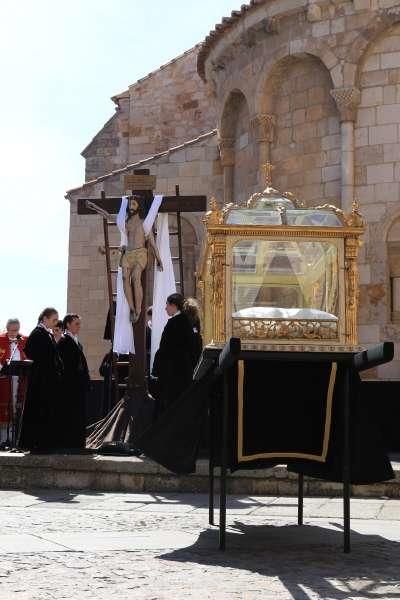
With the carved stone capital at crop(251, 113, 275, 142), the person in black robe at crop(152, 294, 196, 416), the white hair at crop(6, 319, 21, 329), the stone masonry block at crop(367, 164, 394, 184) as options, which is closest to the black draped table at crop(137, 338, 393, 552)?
the person in black robe at crop(152, 294, 196, 416)

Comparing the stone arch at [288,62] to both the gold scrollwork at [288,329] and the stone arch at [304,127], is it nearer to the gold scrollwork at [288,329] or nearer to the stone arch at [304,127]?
the stone arch at [304,127]

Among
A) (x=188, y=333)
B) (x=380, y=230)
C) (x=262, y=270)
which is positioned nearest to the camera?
(x=262, y=270)

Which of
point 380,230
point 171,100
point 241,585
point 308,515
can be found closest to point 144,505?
point 308,515

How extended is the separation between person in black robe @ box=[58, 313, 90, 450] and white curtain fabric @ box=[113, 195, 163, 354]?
1.59ft

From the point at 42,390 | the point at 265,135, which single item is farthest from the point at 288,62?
the point at 42,390

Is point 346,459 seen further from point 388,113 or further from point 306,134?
point 306,134

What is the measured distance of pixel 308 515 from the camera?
25.3ft

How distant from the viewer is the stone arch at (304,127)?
15.8 metres

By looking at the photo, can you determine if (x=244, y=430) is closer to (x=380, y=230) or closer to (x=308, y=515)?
(x=308, y=515)

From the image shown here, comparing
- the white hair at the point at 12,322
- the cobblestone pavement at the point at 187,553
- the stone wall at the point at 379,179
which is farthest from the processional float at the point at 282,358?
the stone wall at the point at 379,179

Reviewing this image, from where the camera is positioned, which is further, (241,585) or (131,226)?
(131,226)

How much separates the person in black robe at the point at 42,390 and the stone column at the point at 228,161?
8.02m

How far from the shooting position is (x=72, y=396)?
11.2 metres

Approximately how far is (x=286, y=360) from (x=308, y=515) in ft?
7.42
